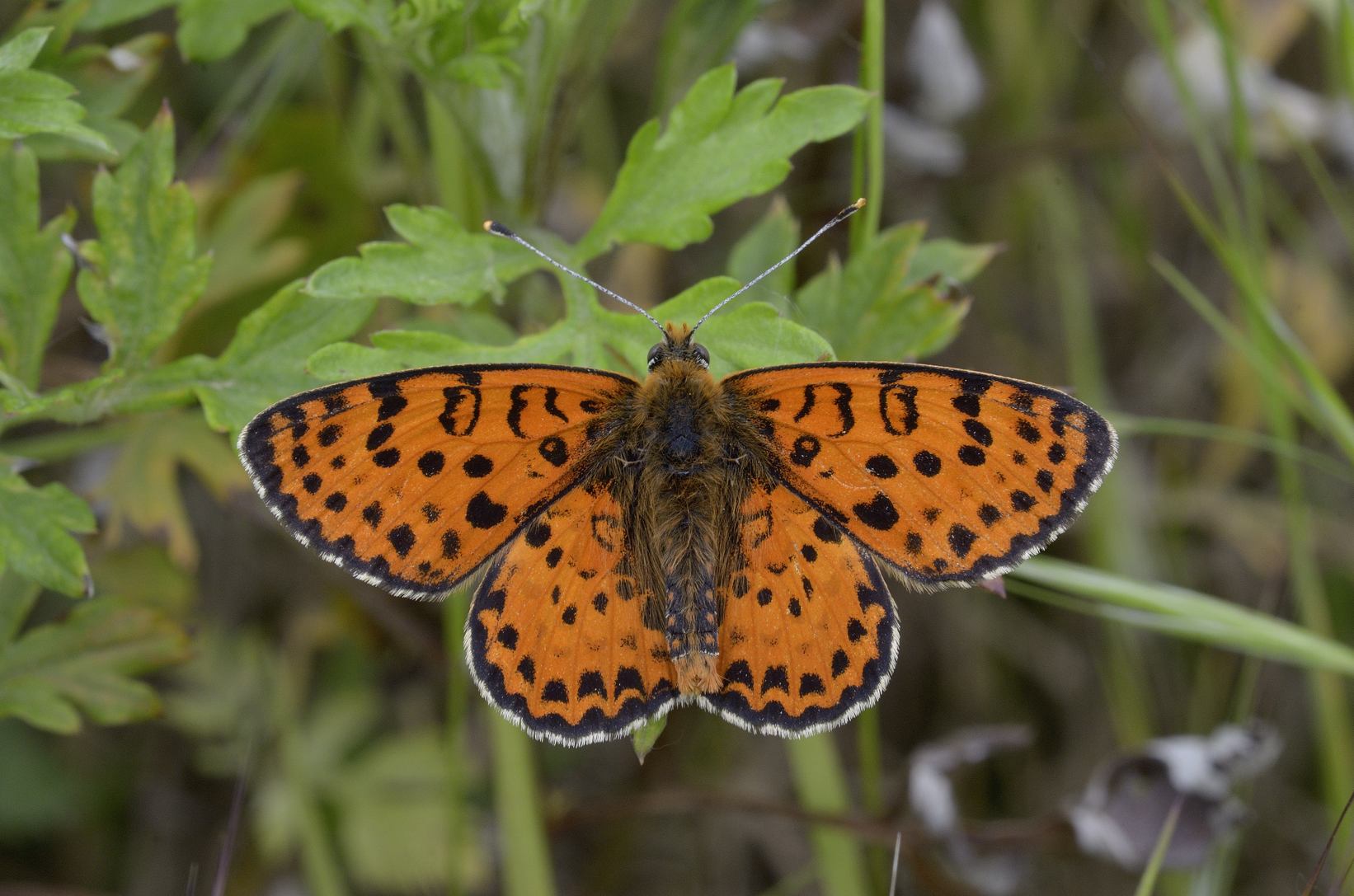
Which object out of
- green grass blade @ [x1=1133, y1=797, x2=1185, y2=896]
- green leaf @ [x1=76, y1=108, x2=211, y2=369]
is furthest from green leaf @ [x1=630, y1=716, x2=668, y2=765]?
green leaf @ [x1=76, y1=108, x2=211, y2=369]

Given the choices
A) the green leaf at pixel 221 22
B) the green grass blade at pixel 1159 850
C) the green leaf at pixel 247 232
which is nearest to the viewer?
the green grass blade at pixel 1159 850

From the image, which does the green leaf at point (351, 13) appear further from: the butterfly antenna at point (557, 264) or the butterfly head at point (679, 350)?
the butterfly head at point (679, 350)

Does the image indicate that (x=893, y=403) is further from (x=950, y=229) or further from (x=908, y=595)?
(x=950, y=229)

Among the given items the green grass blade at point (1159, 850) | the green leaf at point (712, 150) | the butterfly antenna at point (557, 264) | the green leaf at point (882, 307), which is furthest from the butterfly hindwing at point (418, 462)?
the green grass blade at point (1159, 850)

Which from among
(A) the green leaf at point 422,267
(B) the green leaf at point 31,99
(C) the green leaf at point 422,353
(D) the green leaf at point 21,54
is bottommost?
(C) the green leaf at point 422,353

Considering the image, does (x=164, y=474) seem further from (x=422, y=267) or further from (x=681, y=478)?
(x=681, y=478)

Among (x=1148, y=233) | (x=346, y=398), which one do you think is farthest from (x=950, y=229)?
(x=346, y=398)

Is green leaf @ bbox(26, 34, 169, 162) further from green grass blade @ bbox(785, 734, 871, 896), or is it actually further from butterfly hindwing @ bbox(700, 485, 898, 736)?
green grass blade @ bbox(785, 734, 871, 896)

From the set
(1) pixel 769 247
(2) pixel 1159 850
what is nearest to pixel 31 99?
(1) pixel 769 247
